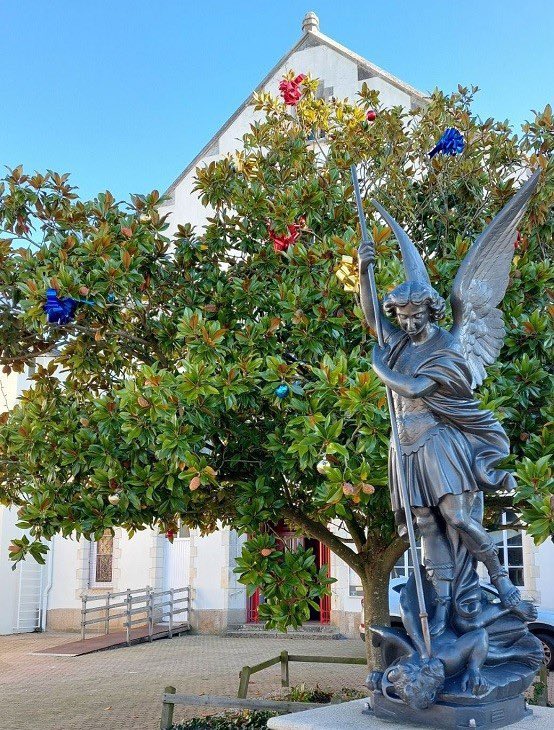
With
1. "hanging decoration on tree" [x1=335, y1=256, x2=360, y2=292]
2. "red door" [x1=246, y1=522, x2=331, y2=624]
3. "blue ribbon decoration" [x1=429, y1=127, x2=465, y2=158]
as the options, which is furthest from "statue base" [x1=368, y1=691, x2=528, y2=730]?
"red door" [x1=246, y1=522, x2=331, y2=624]

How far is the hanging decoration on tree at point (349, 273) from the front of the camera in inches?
258

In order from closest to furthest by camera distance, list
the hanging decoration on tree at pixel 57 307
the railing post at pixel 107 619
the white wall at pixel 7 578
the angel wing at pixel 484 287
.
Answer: the angel wing at pixel 484 287, the hanging decoration on tree at pixel 57 307, the railing post at pixel 107 619, the white wall at pixel 7 578

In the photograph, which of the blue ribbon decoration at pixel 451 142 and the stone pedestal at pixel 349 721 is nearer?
the stone pedestal at pixel 349 721

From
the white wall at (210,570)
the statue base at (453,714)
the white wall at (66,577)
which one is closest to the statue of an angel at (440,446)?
the statue base at (453,714)

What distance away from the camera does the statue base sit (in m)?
3.82

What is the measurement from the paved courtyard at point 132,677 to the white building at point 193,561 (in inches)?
45.9

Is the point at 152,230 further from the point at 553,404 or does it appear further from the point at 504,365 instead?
the point at 553,404

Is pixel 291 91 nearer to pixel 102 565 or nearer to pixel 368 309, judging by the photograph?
pixel 368 309

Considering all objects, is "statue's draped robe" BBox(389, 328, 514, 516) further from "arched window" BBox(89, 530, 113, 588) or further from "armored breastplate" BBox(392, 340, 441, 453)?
"arched window" BBox(89, 530, 113, 588)

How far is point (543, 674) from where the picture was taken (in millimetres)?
7945

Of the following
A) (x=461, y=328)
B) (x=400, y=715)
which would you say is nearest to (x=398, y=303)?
(x=461, y=328)

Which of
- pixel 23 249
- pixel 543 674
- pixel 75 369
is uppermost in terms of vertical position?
pixel 23 249

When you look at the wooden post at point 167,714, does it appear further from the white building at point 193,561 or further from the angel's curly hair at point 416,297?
the white building at point 193,561

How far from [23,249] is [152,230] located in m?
1.33
